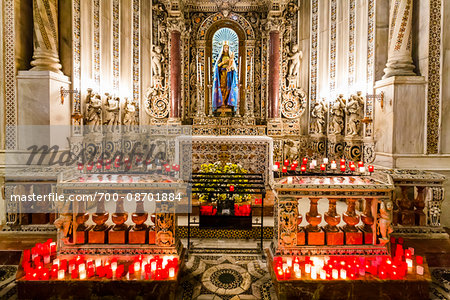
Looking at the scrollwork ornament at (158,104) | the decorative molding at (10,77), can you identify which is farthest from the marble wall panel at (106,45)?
the decorative molding at (10,77)

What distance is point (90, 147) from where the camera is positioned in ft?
23.2

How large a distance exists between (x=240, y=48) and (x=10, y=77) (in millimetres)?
7387

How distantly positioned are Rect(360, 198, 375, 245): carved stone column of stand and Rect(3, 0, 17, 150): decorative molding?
656cm

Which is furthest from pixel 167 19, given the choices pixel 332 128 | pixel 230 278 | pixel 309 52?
pixel 230 278

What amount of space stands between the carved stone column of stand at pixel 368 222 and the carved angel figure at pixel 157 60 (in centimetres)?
868

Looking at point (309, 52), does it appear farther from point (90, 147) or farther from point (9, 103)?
point (9, 103)

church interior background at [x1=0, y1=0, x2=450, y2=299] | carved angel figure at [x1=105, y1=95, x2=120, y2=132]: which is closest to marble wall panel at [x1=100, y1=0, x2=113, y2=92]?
church interior background at [x1=0, y1=0, x2=450, y2=299]

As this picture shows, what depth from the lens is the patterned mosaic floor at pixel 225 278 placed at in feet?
10.8

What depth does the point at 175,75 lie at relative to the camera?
9828 millimetres

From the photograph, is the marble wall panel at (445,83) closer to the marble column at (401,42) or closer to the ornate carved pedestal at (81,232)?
the marble column at (401,42)

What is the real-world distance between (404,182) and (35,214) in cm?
609

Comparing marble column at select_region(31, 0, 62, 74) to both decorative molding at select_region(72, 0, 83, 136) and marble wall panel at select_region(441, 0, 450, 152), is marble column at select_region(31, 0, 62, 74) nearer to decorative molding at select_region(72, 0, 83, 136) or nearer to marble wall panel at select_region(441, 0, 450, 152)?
decorative molding at select_region(72, 0, 83, 136)

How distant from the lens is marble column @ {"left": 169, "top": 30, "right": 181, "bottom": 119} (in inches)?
383

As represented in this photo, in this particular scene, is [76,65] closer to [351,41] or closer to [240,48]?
[240,48]
